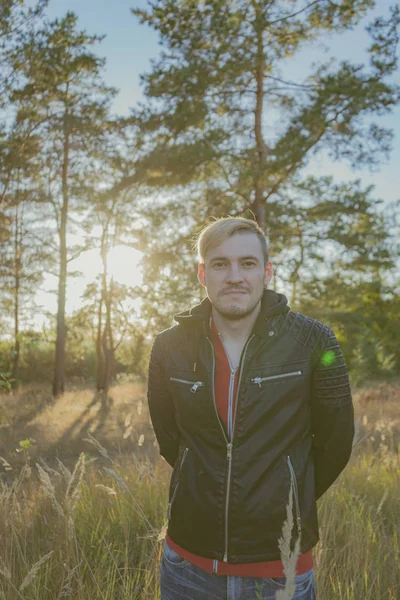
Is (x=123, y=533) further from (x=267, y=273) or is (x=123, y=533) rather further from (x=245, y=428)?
(x=267, y=273)

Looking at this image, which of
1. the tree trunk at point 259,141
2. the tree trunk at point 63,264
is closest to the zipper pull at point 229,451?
the tree trunk at point 259,141

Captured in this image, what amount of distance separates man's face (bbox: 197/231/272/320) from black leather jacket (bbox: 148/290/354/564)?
89mm

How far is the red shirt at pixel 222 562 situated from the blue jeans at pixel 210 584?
0.02 metres

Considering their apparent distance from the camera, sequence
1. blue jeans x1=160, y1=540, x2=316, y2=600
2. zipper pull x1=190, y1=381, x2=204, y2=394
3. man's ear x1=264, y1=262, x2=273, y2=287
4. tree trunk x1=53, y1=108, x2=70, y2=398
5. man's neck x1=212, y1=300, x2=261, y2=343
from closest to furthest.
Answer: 1. blue jeans x1=160, y1=540, x2=316, y2=600
2. zipper pull x1=190, y1=381, x2=204, y2=394
3. man's neck x1=212, y1=300, x2=261, y2=343
4. man's ear x1=264, y1=262, x2=273, y2=287
5. tree trunk x1=53, y1=108, x2=70, y2=398

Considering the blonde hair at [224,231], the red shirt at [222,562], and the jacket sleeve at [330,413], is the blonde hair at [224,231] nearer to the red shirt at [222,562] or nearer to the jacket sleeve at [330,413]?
the red shirt at [222,562]

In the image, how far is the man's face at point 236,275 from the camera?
7.26 feet

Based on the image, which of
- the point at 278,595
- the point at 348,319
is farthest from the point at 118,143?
the point at 278,595

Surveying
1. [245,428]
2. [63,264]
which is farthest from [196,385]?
[63,264]

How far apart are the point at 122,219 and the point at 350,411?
652 inches

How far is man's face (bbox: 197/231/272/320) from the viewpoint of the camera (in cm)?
221

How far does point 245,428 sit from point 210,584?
25.4 inches

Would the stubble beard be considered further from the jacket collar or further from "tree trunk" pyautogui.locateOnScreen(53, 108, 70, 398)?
"tree trunk" pyautogui.locateOnScreen(53, 108, 70, 398)

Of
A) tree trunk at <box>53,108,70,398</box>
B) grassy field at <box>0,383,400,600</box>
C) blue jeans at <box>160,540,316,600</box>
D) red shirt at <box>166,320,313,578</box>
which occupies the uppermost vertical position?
tree trunk at <box>53,108,70,398</box>

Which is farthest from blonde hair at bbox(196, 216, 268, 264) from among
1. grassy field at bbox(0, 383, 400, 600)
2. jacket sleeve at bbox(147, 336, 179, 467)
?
grassy field at bbox(0, 383, 400, 600)
